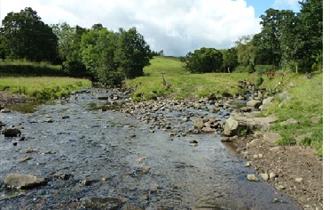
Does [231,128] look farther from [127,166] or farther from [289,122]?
[127,166]

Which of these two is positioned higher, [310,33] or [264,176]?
[310,33]

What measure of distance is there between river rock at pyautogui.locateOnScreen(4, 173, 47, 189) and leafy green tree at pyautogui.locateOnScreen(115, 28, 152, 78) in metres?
72.5

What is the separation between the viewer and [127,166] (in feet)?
67.6

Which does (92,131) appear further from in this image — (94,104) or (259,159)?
(94,104)

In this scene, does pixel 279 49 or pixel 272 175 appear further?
pixel 279 49

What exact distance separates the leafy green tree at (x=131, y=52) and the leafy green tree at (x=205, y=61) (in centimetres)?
1736

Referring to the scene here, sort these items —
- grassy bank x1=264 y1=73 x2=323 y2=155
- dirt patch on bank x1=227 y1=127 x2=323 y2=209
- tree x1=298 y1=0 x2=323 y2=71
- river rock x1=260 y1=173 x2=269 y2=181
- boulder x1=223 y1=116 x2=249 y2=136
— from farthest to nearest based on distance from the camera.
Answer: tree x1=298 y1=0 x2=323 y2=71 < boulder x1=223 y1=116 x2=249 y2=136 < grassy bank x1=264 y1=73 x2=323 y2=155 < river rock x1=260 y1=173 x2=269 y2=181 < dirt patch on bank x1=227 y1=127 x2=323 y2=209

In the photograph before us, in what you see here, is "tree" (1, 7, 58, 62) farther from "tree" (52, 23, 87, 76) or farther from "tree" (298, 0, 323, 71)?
"tree" (298, 0, 323, 71)

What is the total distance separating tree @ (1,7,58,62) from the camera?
10531cm

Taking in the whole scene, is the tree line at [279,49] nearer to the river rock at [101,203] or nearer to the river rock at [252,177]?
the river rock at [252,177]

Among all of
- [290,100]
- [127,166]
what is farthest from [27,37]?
[127,166]

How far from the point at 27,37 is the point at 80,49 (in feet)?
46.5

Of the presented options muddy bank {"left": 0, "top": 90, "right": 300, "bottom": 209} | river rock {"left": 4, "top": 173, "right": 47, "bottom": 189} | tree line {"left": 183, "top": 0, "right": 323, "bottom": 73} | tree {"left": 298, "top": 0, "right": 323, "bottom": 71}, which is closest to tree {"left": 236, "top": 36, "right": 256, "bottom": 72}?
tree line {"left": 183, "top": 0, "right": 323, "bottom": 73}

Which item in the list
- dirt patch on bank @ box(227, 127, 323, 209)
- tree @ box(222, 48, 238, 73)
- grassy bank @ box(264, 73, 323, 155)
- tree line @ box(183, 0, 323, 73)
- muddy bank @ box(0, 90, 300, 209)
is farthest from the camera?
tree @ box(222, 48, 238, 73)
